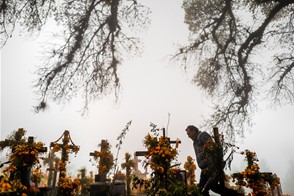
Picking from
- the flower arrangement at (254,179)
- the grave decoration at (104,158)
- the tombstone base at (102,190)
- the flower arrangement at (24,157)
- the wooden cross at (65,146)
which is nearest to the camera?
the flower arrangement at (24,157)

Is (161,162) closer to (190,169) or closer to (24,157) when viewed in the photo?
(24,157)

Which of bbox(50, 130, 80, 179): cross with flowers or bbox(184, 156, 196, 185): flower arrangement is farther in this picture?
bbox(184, 156, 196, 185): flower arrangement

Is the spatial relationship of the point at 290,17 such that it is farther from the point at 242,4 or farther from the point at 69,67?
the point at 69,67

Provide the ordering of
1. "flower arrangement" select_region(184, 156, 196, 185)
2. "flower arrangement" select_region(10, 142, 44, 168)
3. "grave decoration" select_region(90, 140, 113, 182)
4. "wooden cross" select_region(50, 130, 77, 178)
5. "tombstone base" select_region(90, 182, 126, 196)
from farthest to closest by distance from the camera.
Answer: "flower arrangement" select_region(184, 156, 196, 185) → "grave decoration" select_region(90, 140, 113, 182) → "wooden cross" select_region(50, 130, 77, 178) → "tombstone base" select_region(90, 182, 126, 196) → "flower arrangement" select_region(10, 142, 44, 168)

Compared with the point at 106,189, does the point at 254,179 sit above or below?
above

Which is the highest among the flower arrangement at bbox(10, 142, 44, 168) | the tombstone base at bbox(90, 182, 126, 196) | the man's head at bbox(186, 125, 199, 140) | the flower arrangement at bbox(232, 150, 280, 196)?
the man's head at bbox(186, 125, 199, 140)

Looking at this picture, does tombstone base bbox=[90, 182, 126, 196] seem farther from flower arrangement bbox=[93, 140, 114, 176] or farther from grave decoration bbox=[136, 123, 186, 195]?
flower arrangement bbox=[93, 140, 114, 176]

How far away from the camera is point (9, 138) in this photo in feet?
37.4

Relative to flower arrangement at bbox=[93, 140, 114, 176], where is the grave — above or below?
below

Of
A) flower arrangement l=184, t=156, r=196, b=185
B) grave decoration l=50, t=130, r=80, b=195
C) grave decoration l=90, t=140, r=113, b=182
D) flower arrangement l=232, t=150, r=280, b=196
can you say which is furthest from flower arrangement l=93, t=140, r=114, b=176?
flower arrangement l=232, t=150, r=280, b=196

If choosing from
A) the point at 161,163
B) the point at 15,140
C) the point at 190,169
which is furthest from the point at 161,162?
the point at 190,169

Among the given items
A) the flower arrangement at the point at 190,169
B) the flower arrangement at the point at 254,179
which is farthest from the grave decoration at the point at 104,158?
the flower arrangement at the point at 254,179

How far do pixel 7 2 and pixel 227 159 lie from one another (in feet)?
27.6

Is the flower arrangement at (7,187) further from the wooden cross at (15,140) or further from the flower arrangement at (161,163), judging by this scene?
the wooden cross at (15,140)
